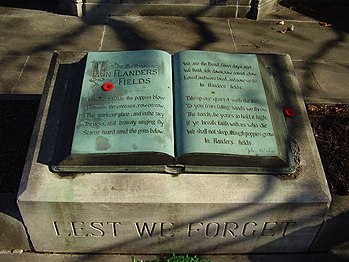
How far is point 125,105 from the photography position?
3377mm

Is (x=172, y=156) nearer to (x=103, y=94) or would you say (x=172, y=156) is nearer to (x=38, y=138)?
(x=103, y=94)

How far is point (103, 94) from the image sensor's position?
3.50 meters

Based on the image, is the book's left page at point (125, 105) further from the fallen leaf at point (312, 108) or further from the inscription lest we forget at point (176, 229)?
the fallen leaf at point (312, 108)

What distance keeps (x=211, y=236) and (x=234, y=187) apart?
55cm

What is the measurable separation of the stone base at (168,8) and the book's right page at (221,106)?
10.3ft

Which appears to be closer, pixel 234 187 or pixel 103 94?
pixel 234 187

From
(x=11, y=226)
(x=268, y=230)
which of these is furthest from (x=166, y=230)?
(x=11, y=226)

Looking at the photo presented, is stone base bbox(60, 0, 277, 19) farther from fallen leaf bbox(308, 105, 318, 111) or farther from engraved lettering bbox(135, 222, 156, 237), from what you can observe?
engraved lettering bbox(135, 222, 156, 237)

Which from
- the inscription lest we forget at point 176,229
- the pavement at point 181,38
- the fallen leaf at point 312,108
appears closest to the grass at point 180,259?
the inscription lest we forget at point 176,229

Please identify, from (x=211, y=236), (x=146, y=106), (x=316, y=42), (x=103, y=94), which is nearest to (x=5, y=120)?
(x=103, y=94)

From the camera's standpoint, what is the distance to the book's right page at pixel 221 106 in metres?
3.21

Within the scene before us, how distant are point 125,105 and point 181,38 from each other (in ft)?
11.0

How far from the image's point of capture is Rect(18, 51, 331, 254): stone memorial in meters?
3.15

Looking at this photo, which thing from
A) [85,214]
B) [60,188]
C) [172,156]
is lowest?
[85,214]
